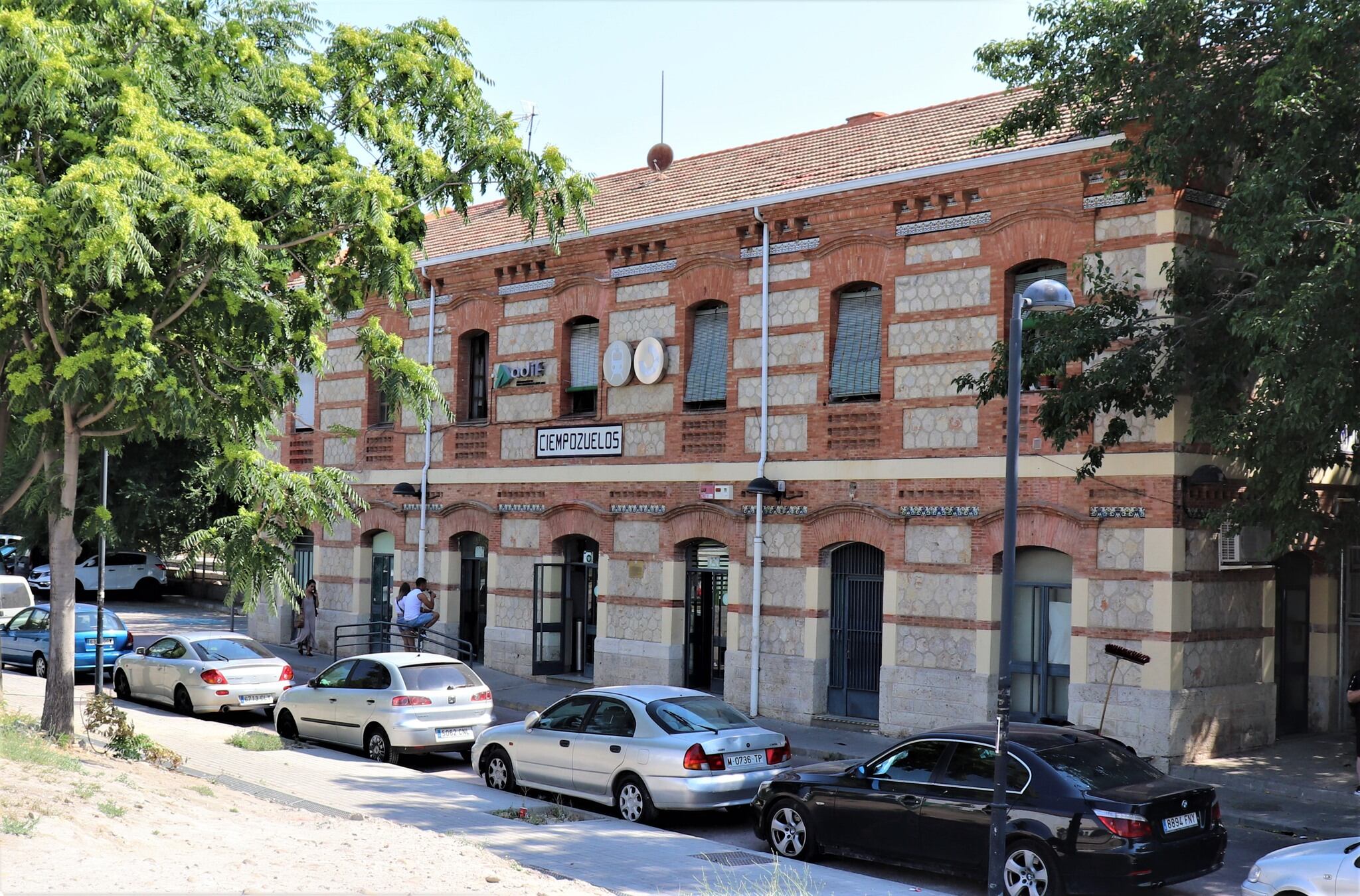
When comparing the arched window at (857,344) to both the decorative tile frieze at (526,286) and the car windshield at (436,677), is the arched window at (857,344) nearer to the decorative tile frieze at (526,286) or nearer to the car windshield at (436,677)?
the decorative tile frieze at (526,286)

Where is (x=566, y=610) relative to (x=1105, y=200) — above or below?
below

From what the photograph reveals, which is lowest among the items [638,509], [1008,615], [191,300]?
[1008,615]

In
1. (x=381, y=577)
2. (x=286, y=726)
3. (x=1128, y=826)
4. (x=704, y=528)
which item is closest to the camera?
(x=1128, y=826)

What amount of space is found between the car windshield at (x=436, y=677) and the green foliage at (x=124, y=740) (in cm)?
301

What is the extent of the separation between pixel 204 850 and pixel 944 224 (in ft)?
42.7

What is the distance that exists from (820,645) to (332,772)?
755 centimetres

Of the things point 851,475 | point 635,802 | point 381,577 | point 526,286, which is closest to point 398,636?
point 381,577

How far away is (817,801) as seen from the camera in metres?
11.7

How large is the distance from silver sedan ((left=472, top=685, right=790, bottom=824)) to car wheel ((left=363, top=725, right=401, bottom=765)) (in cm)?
246

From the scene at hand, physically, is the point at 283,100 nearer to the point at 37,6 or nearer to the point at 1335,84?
the point at 37,6

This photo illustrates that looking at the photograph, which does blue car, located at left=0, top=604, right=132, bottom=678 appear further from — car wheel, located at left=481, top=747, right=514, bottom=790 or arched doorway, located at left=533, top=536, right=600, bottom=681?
car wheel, located at left=481, top=747, right=514, bottom=790

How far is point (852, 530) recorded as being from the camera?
62.0 feet

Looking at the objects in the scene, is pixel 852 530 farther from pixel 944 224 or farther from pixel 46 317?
pixel 46 317

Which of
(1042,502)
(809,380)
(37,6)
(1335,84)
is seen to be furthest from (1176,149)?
(37,6)
